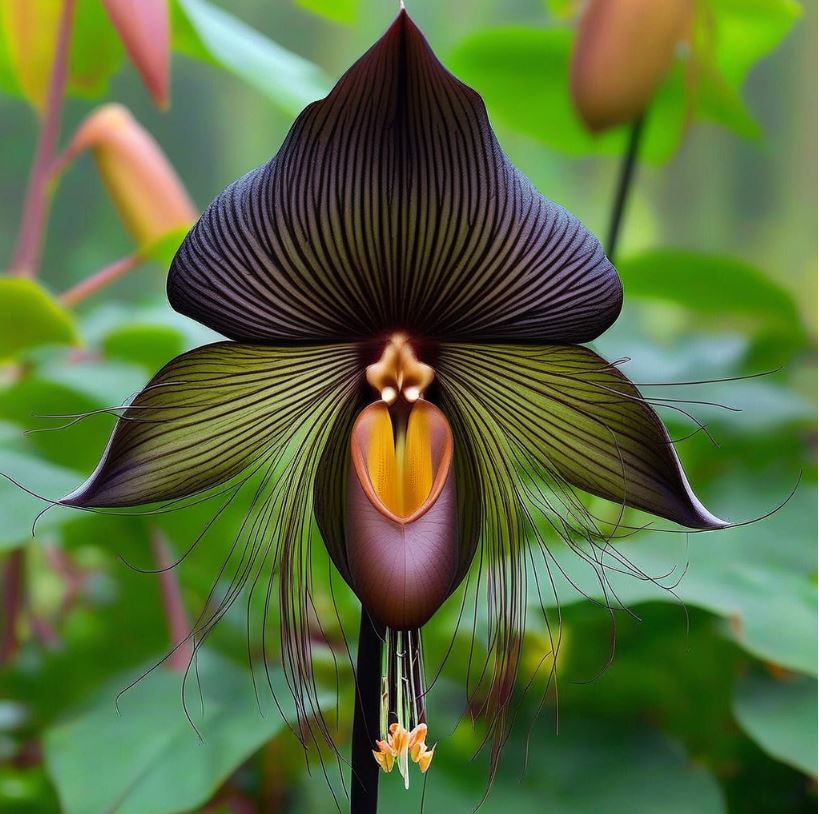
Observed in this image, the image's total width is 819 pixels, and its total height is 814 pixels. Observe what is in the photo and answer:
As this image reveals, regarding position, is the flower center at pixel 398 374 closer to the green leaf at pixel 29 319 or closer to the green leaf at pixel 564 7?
the green leaf at pixel 29 319

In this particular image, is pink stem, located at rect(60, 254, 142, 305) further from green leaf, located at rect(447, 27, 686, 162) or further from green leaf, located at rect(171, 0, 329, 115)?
green leaf, located at rect(447, 27, 686, 162)

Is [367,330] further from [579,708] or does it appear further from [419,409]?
[579,708]

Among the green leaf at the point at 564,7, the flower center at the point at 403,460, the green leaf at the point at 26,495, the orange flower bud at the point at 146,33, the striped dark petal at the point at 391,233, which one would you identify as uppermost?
the green leaf at the point at 564,7

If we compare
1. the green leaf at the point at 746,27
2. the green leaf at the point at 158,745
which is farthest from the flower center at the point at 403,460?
the green leaf at the point at 746,27

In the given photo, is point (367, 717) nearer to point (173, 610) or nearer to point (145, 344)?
point (173, 610)

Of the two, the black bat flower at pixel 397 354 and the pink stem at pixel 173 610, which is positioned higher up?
the black bat flower at pixel 397 354

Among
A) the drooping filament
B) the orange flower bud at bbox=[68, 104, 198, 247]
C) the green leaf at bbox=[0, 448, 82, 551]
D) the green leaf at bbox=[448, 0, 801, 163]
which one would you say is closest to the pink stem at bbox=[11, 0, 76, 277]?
the orange flower bud at bbox=[68, 104, 198, 247]

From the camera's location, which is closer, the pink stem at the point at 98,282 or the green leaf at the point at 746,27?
the pink stem at the point at 98,282
